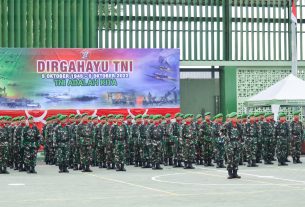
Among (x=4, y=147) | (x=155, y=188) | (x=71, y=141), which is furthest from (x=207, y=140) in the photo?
(x=155, y=188)

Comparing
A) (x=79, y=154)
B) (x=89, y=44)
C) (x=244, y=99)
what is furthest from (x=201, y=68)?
(x=79, y=154)

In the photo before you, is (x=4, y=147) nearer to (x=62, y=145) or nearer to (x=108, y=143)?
(x=62, y=145)

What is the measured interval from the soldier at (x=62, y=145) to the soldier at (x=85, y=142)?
400mm

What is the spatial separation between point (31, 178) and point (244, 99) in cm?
1664

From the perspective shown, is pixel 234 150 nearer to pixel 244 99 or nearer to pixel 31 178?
pixel 31 178

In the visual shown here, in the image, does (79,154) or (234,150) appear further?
(79,154)

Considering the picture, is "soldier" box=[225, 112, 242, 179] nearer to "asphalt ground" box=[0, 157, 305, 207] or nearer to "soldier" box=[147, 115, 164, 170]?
"asphalt ground" box=[0, 157, 305, 207]

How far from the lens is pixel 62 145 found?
23.9 metres

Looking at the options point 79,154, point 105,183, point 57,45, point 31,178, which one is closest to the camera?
point 105,183

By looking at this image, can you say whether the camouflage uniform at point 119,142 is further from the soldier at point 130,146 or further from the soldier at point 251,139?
the soldier at point 251,139

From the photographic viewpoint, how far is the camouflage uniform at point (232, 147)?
19.6 metres

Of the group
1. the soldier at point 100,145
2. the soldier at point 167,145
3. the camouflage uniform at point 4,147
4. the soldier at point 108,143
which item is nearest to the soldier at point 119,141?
the soldier at point 108,143

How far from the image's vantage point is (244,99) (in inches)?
1404

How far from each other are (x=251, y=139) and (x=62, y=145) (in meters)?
6.51
